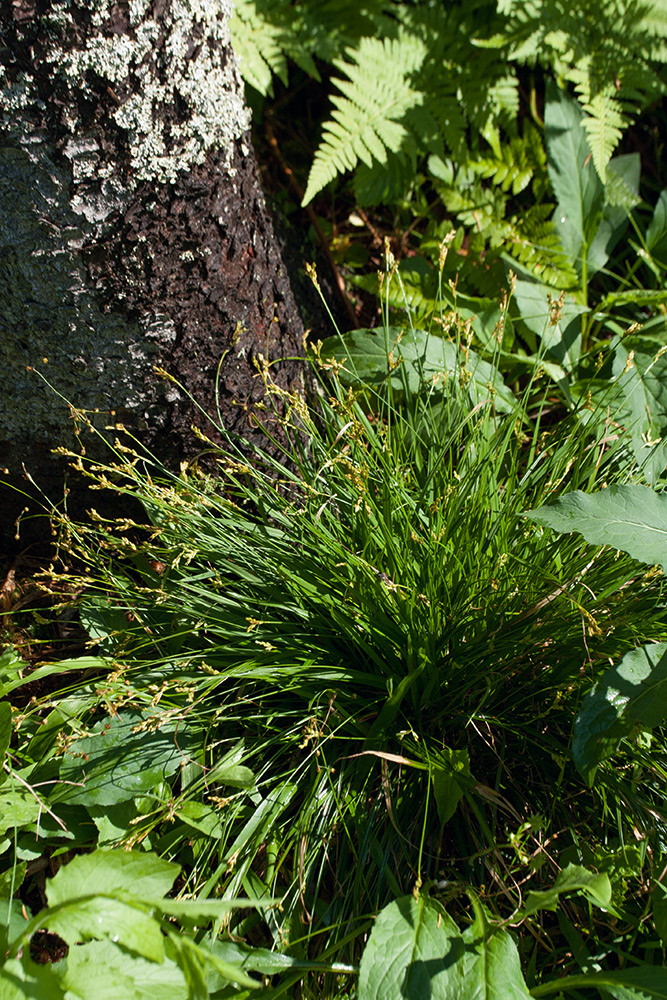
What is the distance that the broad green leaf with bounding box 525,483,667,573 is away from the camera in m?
1.15

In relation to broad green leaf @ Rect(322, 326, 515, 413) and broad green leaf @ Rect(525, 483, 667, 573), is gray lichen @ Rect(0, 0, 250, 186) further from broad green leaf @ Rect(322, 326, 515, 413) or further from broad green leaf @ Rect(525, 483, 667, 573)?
broad green leaf @ Rect(525, 483, 667, 573)

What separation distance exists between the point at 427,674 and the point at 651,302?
137cm

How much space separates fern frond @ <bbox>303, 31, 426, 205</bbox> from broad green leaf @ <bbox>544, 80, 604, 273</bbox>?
448 millimetres

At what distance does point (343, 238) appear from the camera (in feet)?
7.90

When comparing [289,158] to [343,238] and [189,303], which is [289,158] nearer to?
[343,238]

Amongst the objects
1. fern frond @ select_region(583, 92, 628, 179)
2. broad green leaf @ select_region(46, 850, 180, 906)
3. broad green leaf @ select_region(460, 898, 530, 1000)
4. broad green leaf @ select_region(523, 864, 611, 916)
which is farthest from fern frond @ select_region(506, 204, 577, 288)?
broad green leaf @ select_region(46, 850, 180, 906)

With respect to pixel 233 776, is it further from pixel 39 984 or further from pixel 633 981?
pixel 633 981

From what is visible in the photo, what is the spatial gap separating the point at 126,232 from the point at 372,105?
103 cm

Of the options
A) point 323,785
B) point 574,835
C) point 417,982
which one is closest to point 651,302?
point 574,835

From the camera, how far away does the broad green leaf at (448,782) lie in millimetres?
1278

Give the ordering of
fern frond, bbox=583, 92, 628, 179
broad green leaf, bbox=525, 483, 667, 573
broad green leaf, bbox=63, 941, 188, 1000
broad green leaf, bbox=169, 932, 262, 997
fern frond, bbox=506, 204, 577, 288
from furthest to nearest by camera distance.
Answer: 1. fern frond, bbox=506, 204, 577, 288
2. fern frond, bbox=583, 92, 628, 179
3. broad green leaf, bbox=525, 483, 667, 573
4. broad green leaf, bbox=63, 941, 188, 1000
5. broad green leaf, bbox=169, 932, 262, 997

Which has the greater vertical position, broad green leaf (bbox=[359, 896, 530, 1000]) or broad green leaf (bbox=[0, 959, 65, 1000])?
broad green leaf (bbox=[0, 959, 65, 1000])

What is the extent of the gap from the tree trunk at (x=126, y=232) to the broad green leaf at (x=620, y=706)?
3.41 ft

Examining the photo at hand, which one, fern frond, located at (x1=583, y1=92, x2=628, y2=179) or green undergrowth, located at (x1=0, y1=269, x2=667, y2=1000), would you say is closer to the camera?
green undergrowth, located at (x1=0, y1=269, x2=667, y2=1000)
